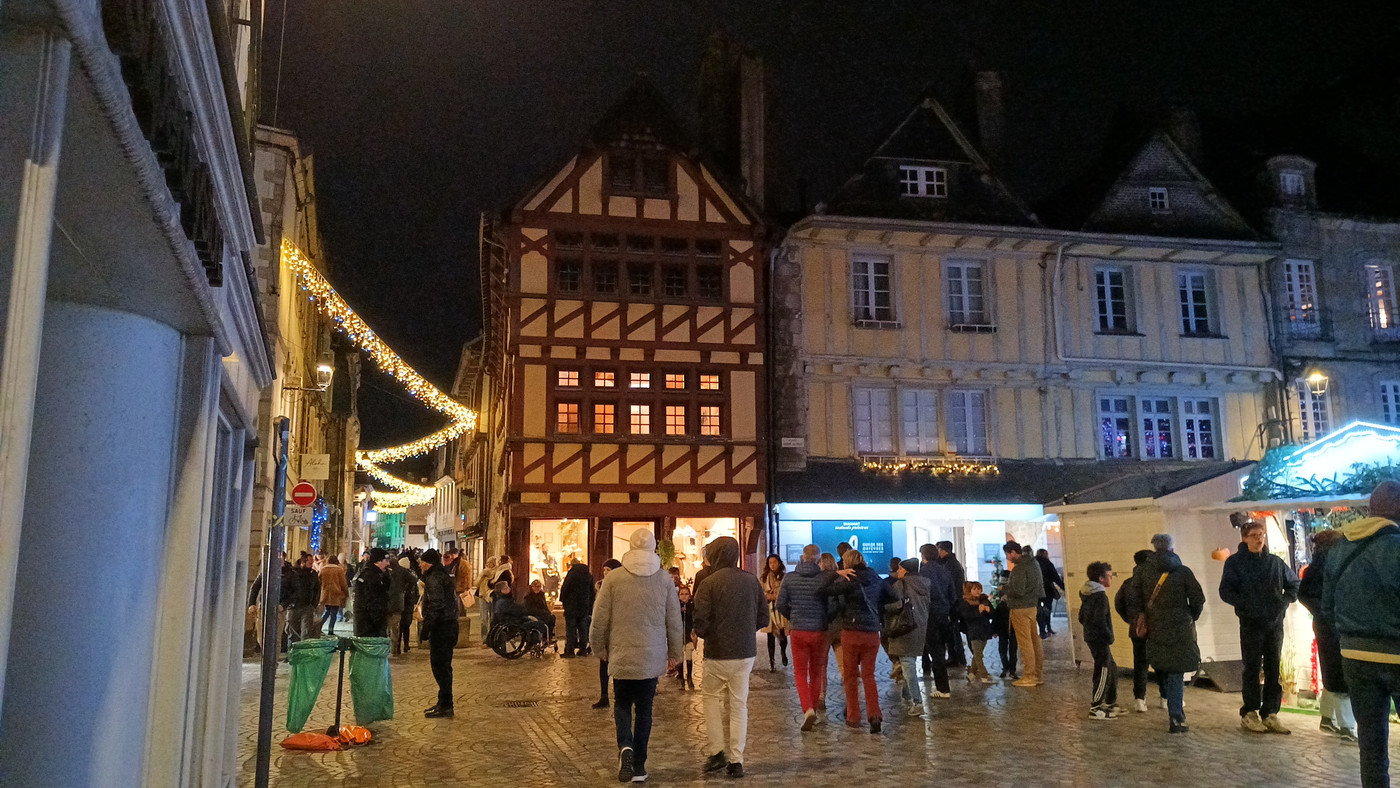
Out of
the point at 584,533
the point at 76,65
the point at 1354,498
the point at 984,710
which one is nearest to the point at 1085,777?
the point at 984,710

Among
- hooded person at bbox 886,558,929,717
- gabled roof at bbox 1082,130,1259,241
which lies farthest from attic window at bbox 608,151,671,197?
hooded person at bbox 886,558,929,717

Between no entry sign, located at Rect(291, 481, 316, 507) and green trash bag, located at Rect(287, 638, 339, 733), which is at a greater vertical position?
no entry sign, located at Rect(291, 481, 316, 507)

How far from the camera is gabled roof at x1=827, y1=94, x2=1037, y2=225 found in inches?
939

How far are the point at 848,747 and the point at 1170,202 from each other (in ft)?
69.3

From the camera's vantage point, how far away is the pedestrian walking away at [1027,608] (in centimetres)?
1171

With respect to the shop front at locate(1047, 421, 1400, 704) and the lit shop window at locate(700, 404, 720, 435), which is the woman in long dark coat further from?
the lit shop window at locate(700, 404, 720, 435)

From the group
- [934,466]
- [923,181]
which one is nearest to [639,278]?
[923,181]

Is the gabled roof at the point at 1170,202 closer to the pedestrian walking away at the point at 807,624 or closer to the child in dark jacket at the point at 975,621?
the child in dark jacket at the point at 975,621

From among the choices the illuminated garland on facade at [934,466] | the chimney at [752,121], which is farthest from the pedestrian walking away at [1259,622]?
the chimney at [752,121]

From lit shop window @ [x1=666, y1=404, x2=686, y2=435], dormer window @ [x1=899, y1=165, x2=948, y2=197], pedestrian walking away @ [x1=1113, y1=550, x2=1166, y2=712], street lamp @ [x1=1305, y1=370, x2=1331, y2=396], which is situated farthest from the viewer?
dormer window @ [x1=899, y1=165, x2=948, y2=197]

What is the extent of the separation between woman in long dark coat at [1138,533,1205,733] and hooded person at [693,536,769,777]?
372 centimetres

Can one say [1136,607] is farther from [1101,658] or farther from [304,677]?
[304,677]

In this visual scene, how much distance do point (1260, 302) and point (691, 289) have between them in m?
14.0

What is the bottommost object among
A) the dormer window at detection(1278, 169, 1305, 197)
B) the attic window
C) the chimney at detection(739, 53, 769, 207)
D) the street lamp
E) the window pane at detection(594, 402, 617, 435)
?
the window pane at detection(594, 402, 617, 435)
